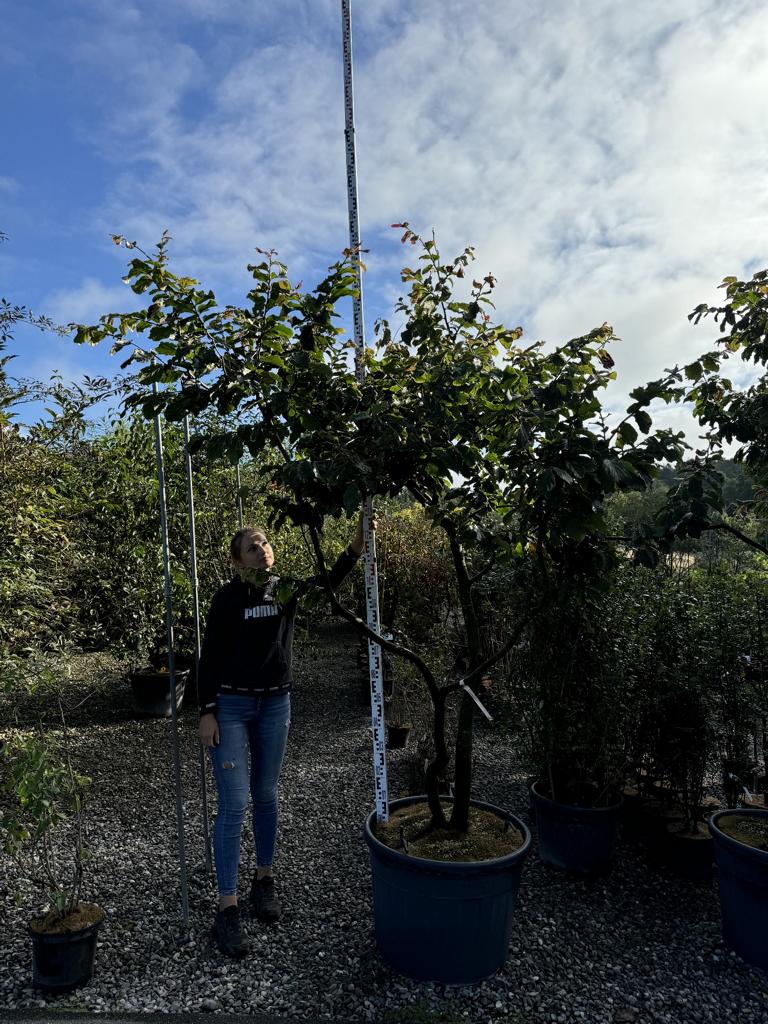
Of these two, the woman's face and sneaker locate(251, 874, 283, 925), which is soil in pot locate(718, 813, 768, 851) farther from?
the woman's face

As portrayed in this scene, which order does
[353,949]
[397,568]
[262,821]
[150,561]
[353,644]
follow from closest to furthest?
[353,949]
[262,821]
[150,561]
[397,568]
[353,644]

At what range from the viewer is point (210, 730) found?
2912 mm

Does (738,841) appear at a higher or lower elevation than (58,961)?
higher

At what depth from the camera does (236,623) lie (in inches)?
119

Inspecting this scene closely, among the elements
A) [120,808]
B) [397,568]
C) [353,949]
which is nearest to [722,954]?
[353,949]

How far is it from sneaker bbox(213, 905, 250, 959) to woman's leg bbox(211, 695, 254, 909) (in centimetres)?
4

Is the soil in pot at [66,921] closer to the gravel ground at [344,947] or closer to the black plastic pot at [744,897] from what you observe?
the gravel ground at [344,947]

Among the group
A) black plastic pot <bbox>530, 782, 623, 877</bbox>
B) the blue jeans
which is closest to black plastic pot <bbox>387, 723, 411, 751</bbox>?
black plastic pot <bbox>530, 782, 623, 877</bbox>

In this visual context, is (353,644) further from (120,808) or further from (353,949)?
(353,949)

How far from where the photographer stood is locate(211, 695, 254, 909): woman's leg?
290cm

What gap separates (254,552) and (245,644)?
15.6 inches

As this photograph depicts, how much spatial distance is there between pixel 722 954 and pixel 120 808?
3.45 m

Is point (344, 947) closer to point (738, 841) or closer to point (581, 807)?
point (581, 807)

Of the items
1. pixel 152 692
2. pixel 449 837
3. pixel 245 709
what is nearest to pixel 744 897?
pixel 449 837
